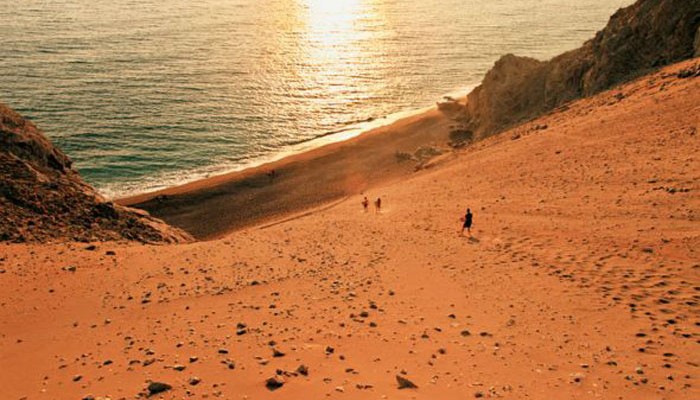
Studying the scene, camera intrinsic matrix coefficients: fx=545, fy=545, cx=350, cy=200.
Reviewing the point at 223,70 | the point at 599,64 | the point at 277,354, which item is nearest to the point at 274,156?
the point at 599,64

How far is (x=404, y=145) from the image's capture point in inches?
2083

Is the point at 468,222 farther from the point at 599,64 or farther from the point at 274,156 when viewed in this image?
the point at 274,156

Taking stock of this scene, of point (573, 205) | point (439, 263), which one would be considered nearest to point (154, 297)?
point (439, 263)

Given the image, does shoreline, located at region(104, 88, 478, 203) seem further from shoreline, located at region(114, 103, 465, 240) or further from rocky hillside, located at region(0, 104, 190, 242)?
rocky hillside, located at region(0, 104, 190, 242)

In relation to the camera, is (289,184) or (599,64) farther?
(289,184)

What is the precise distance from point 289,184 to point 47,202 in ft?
78.5

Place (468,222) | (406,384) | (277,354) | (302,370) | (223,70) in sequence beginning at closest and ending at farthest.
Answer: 1. (406,384)
2. (302,370)
3. (277,354)
4. (468,222)
5. (223,70)

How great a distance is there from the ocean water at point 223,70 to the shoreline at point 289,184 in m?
2.90

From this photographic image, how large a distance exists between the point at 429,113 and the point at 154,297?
50.6 m

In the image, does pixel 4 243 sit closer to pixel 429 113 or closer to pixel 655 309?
pixel 655 309

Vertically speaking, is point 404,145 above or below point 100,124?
below

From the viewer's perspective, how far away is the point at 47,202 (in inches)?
857

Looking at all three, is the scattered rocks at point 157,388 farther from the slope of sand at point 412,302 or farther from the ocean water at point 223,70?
the ocean water at point 223,70

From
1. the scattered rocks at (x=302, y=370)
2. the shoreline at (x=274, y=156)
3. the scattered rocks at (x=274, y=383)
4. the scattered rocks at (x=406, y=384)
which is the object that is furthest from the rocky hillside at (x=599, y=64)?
the scattered rocks at (x=274, y=383)
